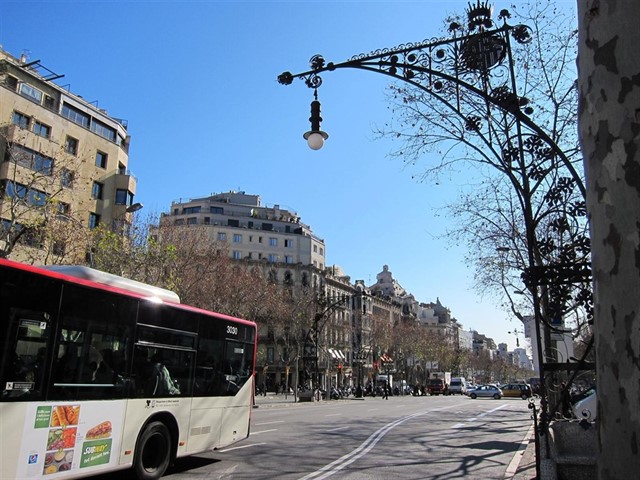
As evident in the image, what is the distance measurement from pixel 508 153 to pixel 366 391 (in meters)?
55.2

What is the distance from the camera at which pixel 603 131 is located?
79.4 inches

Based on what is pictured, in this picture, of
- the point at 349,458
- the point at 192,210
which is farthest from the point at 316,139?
the point at 192,210

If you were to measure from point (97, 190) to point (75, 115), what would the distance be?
5671mm

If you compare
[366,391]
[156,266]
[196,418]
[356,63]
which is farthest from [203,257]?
[366,391]

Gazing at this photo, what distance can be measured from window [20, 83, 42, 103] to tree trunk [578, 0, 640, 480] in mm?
36863

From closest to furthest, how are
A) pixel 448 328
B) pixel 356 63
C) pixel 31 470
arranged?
pixel 31 470
pixel 356 63
pixel 448 328

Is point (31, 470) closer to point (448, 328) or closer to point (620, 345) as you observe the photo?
point (620, 345)

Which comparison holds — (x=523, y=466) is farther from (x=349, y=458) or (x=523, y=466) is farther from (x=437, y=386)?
(x=437, y=386)

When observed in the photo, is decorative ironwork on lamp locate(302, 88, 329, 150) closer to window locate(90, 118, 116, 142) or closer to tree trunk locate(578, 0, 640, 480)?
tree trunk locate(578, 0, 640, 480)

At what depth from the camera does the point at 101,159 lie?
3816 centimetres

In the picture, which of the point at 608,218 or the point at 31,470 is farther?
the point at 31,470

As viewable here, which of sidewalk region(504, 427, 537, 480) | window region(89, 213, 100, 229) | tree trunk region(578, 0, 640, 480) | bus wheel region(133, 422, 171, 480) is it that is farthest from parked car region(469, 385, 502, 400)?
tree trunk region(578, 0, 640, 480)

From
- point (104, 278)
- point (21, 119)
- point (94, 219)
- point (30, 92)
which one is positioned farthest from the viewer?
point (94, 219)

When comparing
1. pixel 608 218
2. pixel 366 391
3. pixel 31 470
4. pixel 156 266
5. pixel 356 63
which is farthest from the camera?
pixel 366 391
